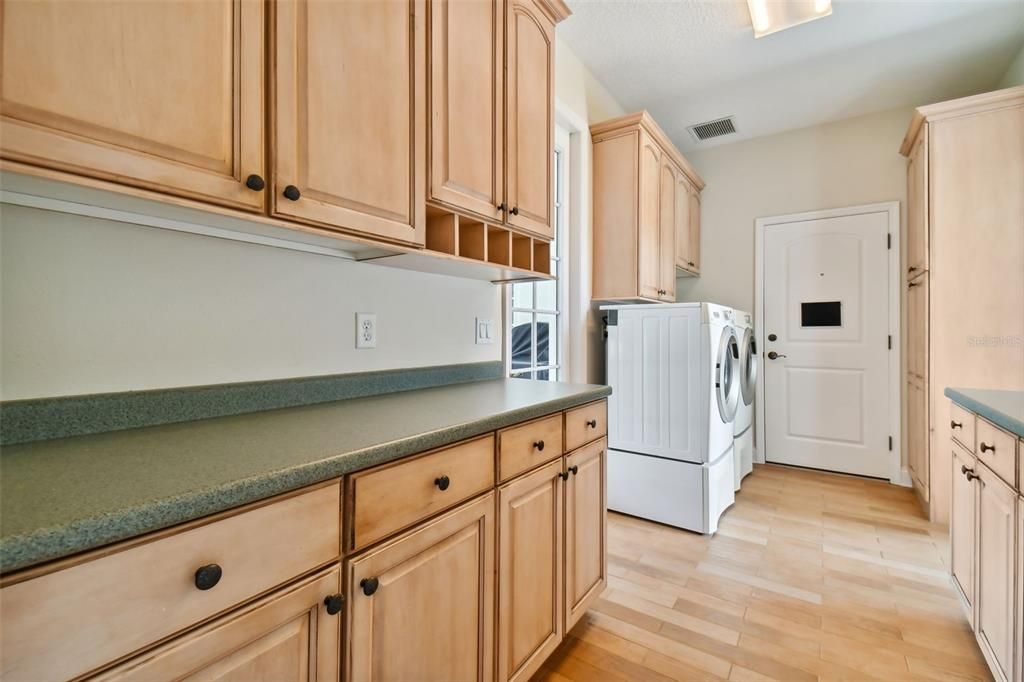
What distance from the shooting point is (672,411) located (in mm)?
2662

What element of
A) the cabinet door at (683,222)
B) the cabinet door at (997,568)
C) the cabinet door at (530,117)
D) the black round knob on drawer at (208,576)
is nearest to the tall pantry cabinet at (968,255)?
the cabinet door at (997,568)

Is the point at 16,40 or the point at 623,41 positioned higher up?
the point at 623,41

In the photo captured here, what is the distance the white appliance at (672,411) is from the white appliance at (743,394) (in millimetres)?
189

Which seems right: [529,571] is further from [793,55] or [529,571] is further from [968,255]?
[793,55]

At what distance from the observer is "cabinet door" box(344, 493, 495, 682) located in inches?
33.8

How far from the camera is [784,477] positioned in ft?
11.6

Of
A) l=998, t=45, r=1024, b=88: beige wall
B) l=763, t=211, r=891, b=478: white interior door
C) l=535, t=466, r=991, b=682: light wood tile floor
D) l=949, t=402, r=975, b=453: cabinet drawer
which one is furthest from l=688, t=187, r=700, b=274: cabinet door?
l=949, t=402, r=975, b=453: cabinet drawer

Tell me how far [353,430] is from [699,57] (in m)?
3.02

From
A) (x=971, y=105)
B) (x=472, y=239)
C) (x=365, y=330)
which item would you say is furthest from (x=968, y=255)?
(x=365, y=330)

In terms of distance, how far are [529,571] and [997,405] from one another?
1506mm

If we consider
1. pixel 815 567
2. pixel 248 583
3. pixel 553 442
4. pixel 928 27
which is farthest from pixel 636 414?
pixel 928 27

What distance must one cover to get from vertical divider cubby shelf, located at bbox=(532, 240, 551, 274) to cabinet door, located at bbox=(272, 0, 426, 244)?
0.67 meters

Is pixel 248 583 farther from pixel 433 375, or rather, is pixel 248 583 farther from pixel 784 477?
pixel 784 477

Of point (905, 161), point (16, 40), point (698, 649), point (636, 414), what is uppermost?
point (905, 161)
